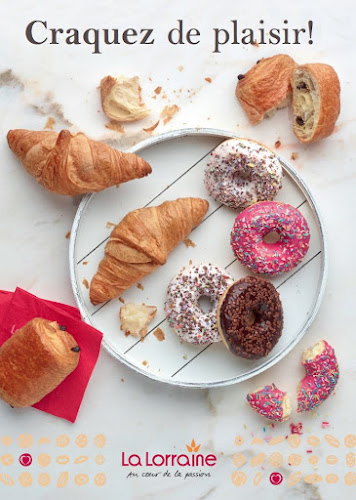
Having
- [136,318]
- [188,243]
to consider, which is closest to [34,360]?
[136,318]

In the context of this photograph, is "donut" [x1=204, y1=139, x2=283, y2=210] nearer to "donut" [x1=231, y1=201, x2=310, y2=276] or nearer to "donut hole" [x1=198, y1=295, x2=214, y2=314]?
"donut" [x1=231, y1=201, x2=310, y2=276]

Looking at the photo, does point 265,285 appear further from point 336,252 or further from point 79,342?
point 79,342

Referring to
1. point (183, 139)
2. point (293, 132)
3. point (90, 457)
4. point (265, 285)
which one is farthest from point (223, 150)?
point (90, 457)

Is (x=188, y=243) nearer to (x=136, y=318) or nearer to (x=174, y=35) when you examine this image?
(x=136, y=318)

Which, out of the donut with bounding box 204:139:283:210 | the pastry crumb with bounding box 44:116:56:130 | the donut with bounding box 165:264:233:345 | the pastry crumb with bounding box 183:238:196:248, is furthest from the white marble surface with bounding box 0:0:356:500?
the pastry crumb with bounding box 183:238:196:248

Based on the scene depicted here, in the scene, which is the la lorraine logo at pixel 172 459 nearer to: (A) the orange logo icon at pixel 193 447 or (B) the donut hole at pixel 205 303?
(A) the orange logo icon at pixel 193 447
